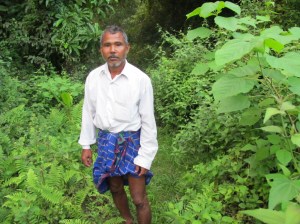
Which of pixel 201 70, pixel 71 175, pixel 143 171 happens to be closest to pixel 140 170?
pixel 143 171

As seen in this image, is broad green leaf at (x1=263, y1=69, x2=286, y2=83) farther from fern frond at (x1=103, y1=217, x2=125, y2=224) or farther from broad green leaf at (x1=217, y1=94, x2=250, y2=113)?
fern frond at (x1=103, y1=217, x2=125, y2=224)

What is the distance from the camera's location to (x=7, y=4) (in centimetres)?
734

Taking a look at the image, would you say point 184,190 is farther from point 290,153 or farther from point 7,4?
point 7,4

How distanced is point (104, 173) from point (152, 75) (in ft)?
14.0

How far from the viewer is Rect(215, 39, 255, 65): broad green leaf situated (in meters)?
2.24

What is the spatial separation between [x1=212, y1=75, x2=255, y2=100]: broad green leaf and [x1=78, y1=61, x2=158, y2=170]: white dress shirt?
27.7 inches

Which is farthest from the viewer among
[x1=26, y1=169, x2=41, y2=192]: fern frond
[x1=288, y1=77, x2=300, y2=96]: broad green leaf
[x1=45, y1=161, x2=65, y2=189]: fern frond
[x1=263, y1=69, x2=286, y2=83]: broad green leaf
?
[x1=45, y1=161, x2=65, y2=189]: fern frond

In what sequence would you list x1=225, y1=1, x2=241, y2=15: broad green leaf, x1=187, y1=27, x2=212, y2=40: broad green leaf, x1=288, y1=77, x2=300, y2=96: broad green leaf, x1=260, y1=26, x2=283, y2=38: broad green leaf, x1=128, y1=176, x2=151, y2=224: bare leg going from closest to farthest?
x1=260, y1=26, x2=283, y2=38: broad green leaf → x1=288, y1=77, x2=300, y2=96: broad green leaf → x1=225, y1=1, x2=241, y2=15: broad green leaf → x1=187, y1=27, x2=212, y2=40: broad green leaf → x1=128, y1=176, x2=151, y2=224: bare leg

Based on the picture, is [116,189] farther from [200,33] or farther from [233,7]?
[233,7]

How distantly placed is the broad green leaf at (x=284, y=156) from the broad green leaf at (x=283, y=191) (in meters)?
0.34

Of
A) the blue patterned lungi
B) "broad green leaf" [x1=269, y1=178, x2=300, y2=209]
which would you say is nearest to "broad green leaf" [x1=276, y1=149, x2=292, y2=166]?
"broad green leaf" [x1=269, y1=178, x2=300, y2=209]

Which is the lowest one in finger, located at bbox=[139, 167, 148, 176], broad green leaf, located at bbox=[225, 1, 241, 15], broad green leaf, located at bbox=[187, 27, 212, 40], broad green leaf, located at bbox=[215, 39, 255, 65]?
finger, located at bbox=[139, 167, 148, 176]

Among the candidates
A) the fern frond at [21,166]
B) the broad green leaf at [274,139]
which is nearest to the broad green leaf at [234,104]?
the broad green leaf at [274,139]

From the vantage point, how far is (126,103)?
3.10m
